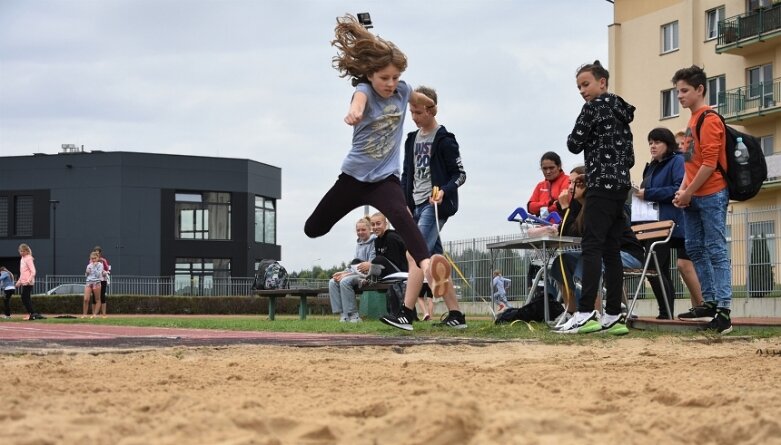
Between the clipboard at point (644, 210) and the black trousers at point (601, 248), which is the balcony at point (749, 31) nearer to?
the clipboard at point (644, 210)

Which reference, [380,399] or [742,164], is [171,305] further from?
[380,399]

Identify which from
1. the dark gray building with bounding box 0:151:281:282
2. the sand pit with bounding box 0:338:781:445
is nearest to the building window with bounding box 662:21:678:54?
the dark gray building with bounding box 0:151:281:282

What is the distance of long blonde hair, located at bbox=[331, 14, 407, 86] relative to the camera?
709cm

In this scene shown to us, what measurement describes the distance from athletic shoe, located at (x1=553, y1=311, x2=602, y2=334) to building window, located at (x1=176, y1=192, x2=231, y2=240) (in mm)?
47859

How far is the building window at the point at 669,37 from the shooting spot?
124ft

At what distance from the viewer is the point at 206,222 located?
179 feet

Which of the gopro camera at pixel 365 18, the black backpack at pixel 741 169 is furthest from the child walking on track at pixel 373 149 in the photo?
the gopro camera at pixel 365 18

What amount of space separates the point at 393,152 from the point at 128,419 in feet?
15.7

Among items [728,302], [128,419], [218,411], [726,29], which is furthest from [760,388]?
[726,29]

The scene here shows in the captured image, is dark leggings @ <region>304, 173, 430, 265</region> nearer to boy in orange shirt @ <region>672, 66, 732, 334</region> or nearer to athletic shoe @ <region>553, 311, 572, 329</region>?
athletic shoe @ <region>553, 311, 572, 329</region>

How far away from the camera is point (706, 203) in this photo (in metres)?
7.59

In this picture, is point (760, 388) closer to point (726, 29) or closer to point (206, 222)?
point (726, 29)

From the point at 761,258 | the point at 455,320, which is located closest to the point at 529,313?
the point at 455,320

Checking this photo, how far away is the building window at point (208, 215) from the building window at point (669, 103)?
26.0 meters
